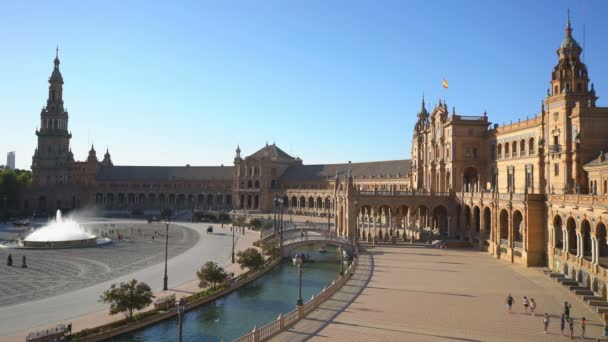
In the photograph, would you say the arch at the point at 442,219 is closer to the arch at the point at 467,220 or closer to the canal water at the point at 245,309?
the arch at the point at 467,220

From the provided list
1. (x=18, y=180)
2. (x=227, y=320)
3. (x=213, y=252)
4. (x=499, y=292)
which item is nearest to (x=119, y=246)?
(x=213, y=252)

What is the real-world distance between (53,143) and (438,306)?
140967 mm

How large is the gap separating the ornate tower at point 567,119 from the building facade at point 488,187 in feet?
0.37

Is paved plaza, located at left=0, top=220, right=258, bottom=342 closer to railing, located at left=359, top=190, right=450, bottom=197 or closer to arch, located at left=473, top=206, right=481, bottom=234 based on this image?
railing, located at left=359, top=190, right=450, bottom=197

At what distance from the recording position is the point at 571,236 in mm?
48344

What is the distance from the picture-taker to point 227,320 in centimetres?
3747

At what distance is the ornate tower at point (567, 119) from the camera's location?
174 ft

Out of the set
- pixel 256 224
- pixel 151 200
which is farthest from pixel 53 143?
pixel 256 224

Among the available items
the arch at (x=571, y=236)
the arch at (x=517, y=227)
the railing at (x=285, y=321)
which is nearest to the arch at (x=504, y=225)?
the arch at (x=517, y=227)

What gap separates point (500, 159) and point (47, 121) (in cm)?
13028

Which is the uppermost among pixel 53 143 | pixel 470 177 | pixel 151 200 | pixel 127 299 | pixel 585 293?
pixel 53 143

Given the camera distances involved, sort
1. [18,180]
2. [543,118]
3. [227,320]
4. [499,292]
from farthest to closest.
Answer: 1. [18,180]
2. [543,118]
3. [499,292]
4. [227,320]

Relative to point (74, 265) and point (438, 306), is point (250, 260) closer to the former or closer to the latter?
point (74, 265)

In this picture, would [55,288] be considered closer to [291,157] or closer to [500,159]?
[500,159]
